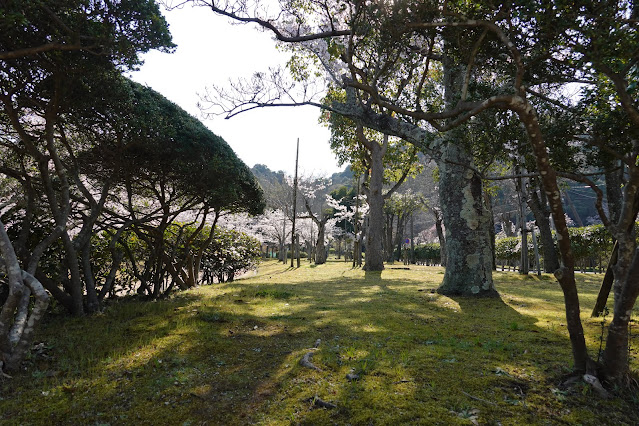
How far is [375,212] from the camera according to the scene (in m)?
16.0

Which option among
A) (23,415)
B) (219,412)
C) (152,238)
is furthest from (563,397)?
(152,238)

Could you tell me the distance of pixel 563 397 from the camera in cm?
271

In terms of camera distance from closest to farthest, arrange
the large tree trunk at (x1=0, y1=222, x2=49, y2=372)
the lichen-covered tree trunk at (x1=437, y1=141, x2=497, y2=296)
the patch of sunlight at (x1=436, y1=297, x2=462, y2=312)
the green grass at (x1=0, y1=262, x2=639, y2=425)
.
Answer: the green grass at (x1=0, y1=262, x2=639, y2=425)
the large tree trunk at (x1=0, y1=222, x2=49, y2=372)
the patch of sunlight at (x1=436, y1=297, x2=462, y2=312)
the lichen-covered tree trunk at (x1=437, y1=141, x2=497, y2=296)

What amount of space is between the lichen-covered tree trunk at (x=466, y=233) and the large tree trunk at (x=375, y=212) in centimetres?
818

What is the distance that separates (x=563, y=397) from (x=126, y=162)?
658cm

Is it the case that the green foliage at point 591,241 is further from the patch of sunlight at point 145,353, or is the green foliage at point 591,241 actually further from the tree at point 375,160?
the patch of sunlight at point 145,353

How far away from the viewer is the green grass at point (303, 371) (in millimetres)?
2566

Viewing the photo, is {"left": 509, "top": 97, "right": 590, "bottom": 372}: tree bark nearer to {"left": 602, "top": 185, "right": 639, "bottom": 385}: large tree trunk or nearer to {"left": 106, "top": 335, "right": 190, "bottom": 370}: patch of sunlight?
{"left": 602, "top": 185, "right": 639, "bottom": 385}: large tree trunk

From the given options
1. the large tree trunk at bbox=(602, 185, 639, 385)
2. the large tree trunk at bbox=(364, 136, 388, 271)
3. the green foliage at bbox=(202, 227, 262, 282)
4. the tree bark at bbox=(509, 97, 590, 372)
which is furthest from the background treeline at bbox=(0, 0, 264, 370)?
the large tree trunk at bbox=(364, 136, 388, 271)

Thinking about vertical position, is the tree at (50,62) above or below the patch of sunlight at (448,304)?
above

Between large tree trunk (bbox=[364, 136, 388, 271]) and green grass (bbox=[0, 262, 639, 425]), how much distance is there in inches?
391

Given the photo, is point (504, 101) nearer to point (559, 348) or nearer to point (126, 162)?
point (559, 348)

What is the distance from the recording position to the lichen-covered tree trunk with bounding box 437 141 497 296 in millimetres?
7324

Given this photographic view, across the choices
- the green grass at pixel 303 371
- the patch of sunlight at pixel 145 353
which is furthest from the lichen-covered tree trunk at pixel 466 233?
the patch of sunlight at pixel 145 353
